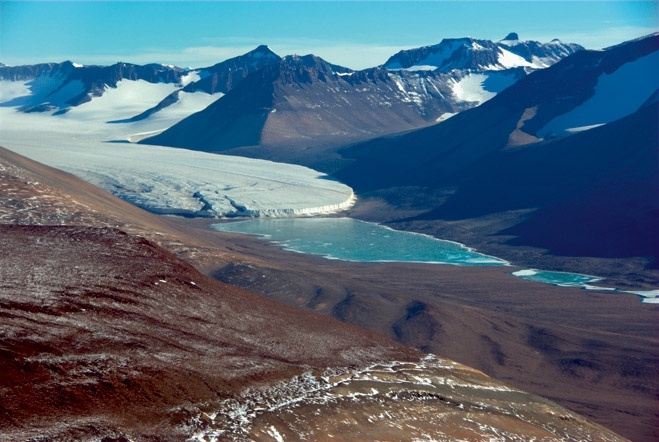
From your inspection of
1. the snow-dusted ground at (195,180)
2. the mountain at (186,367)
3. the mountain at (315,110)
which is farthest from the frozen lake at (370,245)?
the mountain at (315,110)

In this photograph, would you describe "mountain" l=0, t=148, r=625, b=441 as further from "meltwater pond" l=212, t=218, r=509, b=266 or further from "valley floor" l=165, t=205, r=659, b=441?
"meltwater pond" l=212, t=218, r=509, b=266

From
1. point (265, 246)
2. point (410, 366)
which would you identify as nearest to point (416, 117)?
point (265, 246)

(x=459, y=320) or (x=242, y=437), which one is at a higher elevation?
(x=242, y=437)

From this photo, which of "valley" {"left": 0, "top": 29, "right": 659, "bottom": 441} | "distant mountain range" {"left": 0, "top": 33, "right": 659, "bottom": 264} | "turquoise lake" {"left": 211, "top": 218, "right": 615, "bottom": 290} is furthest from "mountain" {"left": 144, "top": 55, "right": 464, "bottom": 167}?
"turquoise lake" {"left": 211, "top": 218, "right": 615, "bottom": 290}

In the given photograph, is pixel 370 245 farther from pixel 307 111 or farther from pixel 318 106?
pixel 318 106

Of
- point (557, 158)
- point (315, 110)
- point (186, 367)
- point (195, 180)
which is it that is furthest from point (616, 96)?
point (186, 367)

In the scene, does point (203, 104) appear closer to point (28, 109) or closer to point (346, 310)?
point (28, 109)
